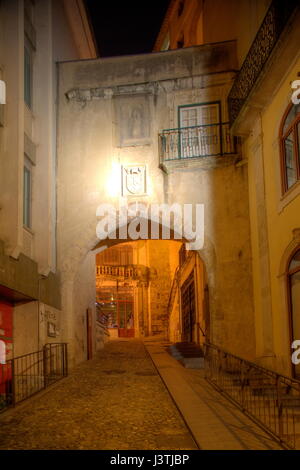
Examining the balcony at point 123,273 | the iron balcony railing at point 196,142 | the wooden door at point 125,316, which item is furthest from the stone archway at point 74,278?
the balcony at point 123,273

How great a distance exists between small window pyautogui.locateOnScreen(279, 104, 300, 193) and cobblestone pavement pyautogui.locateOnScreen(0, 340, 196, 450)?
5.19 metres

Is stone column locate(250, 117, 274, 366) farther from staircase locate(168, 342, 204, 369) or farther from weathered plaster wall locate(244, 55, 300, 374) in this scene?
staircase locate(168, 342, 204, 369)

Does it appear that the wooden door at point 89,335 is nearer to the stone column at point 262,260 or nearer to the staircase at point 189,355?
the staircase at point 189,355

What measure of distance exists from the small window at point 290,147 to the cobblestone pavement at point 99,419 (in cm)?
519

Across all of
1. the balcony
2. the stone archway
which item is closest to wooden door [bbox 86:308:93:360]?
the stone archway

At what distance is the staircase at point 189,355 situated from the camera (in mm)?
17469

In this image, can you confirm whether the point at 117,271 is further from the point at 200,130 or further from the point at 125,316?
the point at 200,130

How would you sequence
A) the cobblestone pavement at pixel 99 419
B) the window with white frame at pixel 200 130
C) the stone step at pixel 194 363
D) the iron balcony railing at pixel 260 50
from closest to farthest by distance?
the cobblestone pavement at pixel 99 419 < the iron balcony railing at pixel 260 50 < the window with white frame at pixel 200 130 < the stone step at pixel 194 363

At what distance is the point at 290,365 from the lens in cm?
1193

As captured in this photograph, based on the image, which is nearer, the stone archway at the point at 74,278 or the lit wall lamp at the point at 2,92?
the lit wall lamp at the point at 2,92

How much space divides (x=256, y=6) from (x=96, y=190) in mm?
6612

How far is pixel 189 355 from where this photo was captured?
61.3 ft

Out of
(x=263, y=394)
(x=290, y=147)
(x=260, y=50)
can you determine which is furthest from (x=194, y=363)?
(x=260, y=50)
